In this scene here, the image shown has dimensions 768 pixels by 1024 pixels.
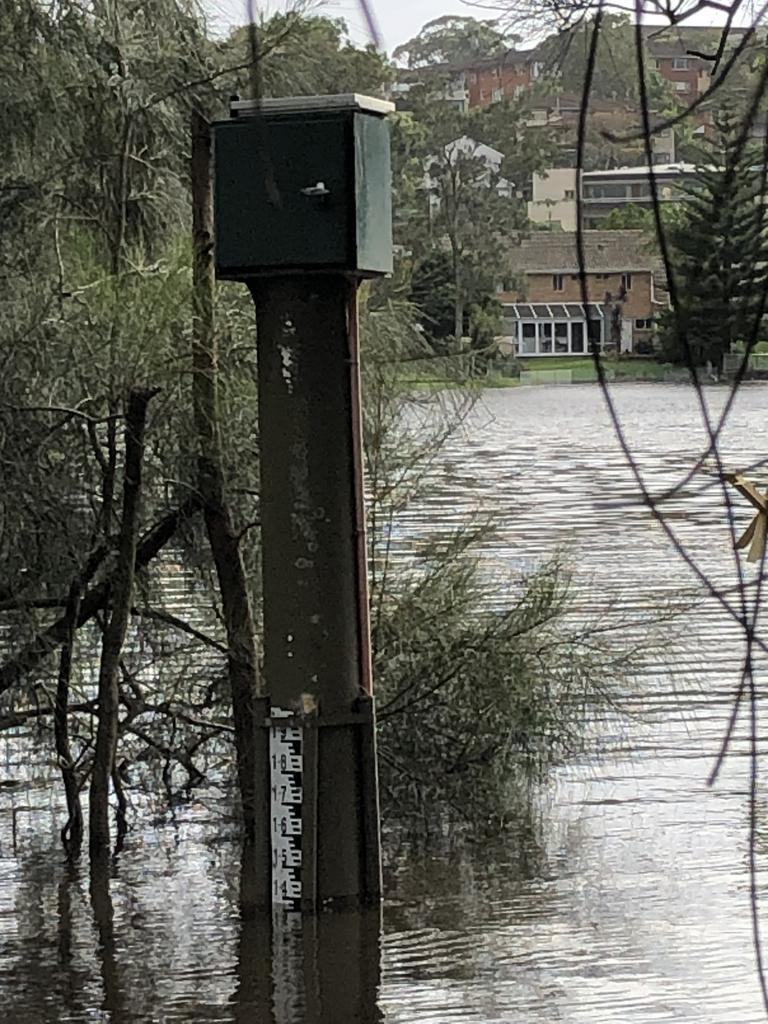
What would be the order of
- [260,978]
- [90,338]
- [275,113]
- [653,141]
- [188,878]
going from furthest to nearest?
[188,878], [90,338], [260,978], [275,113], [653,141]

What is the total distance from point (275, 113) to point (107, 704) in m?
3.30

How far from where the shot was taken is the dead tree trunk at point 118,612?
8.73 meters

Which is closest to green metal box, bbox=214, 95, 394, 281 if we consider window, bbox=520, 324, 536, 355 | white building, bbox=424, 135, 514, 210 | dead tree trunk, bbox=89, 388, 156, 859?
window, bbox=520, 324, 536, 355

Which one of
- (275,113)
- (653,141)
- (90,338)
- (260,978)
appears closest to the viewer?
(653,141)

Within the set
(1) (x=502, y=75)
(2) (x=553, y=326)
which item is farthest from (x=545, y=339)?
(1) (x=502, y=75)

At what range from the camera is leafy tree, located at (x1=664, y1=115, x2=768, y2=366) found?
206 cm

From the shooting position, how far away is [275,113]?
6816 millimetres

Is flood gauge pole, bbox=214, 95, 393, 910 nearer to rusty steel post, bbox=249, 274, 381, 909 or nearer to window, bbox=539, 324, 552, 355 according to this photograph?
rusty steel post, bbox=249, 274, 381, 909

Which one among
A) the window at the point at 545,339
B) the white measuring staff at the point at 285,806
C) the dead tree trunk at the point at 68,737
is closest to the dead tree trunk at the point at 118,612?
the dead tree trunk at the point at 68,737

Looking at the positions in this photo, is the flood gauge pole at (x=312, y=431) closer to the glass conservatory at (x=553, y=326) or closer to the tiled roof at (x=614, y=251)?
the glass conservatory at (x=553, y=326)

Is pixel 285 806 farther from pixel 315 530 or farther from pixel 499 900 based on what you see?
pixel 499 900

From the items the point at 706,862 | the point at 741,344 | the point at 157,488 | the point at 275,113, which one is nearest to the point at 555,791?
the point at 706,862

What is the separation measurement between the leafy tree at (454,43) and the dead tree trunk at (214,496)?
19.7 ft

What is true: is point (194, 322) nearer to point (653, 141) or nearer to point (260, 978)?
point (260, 978)
